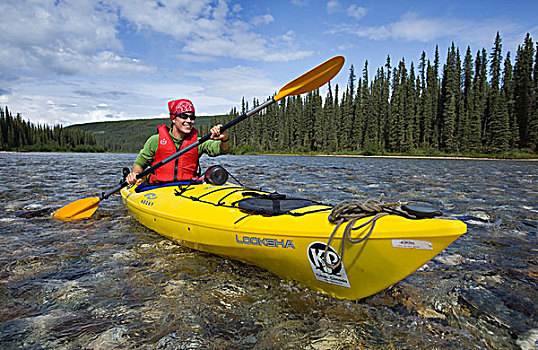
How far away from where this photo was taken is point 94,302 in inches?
128

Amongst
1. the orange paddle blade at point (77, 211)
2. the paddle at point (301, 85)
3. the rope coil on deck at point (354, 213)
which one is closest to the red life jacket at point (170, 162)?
the paddle at point (301, 85)

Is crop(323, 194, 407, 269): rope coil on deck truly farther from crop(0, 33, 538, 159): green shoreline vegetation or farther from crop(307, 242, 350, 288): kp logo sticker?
crop(0, 33, 538, 159): green shoreline vegetation

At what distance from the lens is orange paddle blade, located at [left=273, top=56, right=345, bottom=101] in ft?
17.8

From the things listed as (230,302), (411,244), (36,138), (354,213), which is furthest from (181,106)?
(36,138)

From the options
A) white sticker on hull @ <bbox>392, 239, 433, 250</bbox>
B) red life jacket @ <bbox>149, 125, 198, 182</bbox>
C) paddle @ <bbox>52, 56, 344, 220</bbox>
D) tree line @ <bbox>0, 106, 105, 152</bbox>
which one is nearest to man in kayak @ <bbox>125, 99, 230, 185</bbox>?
red life jacket @ <bbox>149, 125, 198, 182</bbox>

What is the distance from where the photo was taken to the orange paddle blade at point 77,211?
6637 millimetres

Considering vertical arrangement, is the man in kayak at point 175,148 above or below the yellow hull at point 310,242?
above

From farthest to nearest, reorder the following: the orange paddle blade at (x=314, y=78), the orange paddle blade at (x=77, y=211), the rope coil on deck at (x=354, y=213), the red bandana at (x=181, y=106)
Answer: the orange paddle blade at (x=77, y=211) < the red bandana at (x=181, y=106) < the orange paddle blade at (x=314, y=78) < the rope coil on deck at (x=354, y=213)

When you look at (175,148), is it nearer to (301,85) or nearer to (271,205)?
(301,85)

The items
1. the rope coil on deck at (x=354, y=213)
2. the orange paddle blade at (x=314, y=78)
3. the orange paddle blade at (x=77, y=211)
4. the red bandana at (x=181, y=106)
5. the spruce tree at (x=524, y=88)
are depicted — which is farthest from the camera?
the spruce tree at (x=524, y=88)

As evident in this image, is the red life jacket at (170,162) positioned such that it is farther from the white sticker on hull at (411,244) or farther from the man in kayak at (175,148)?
the white sticker on hull at (411,244)

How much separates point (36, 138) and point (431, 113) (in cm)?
12028

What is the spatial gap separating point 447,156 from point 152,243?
179ft

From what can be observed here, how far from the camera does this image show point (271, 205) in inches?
149
